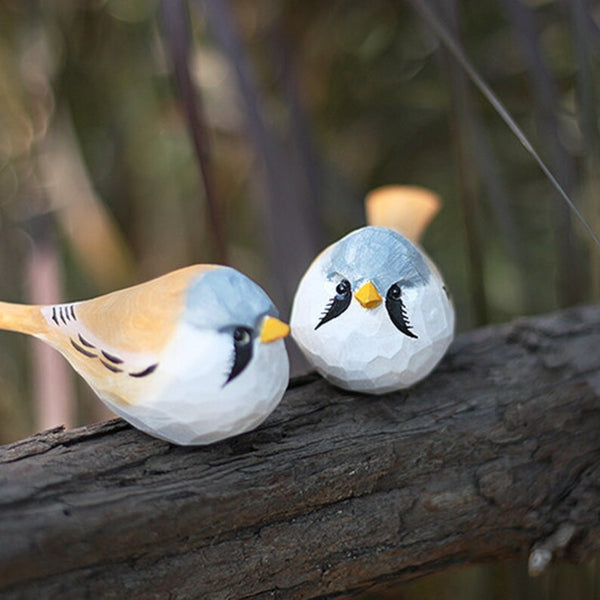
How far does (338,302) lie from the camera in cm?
42

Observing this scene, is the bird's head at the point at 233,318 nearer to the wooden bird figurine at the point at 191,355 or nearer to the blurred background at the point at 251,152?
the wooden bird figurine at the point at 191,355

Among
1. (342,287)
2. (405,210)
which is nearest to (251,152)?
(405,210)

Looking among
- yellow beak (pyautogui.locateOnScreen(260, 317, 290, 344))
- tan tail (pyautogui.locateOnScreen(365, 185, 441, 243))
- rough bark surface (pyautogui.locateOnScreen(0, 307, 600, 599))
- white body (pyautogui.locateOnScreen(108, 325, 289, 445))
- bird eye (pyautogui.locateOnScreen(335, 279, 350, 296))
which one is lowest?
rough bark surface (pyautogui.locateOnScreen(0, 307, 600, 599))

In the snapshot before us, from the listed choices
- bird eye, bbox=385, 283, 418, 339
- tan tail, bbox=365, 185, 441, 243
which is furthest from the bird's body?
tan tail, bbox=365, 185, 441, 243

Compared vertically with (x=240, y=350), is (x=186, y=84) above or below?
above

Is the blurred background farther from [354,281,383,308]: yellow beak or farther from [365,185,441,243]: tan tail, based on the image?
[354,281,383,308]: yellow beak

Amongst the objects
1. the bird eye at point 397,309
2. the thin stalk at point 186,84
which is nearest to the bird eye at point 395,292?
the bird eye at point 397,309

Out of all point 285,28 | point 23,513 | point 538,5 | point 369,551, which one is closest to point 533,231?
point 538,5

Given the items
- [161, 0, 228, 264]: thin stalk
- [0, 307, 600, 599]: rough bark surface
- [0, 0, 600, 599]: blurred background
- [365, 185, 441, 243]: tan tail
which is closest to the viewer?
[0, 307, 600, 599]: rough bark surface

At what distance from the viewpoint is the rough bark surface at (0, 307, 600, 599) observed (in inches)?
13.0

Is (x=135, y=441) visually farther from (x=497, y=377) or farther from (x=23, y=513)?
(x=497, y=377)

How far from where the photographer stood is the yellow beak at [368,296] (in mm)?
401

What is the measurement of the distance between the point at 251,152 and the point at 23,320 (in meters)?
0.32

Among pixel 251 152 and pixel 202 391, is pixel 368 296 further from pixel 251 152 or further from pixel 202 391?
pixel 251 152
